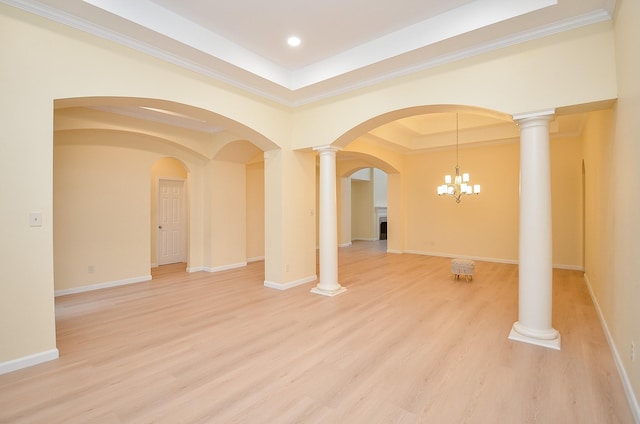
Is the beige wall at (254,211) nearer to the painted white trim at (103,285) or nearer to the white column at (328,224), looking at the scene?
the painted white trim at (103,285)

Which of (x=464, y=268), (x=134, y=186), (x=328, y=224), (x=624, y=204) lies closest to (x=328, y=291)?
(x=328, y=224)

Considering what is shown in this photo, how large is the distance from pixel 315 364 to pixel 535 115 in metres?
3.47

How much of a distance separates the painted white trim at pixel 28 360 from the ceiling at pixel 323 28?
3271 millimetres

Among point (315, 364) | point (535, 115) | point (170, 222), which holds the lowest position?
point (315, 364)

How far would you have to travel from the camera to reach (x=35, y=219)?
110 inches

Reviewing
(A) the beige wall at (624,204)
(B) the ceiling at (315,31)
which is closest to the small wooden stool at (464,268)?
(A) the beige wall at (624,204)

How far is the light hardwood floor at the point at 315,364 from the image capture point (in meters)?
2.16

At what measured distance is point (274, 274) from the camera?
5.55m

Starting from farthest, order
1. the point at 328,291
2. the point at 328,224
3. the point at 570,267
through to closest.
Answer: the point at 570,267, the point at 328,224, the point at 328,291

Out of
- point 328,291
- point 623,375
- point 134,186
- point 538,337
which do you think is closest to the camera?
point 623,375

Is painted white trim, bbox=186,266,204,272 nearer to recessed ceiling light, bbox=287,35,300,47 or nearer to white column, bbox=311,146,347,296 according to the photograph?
white column, bbox=311,146,347,296

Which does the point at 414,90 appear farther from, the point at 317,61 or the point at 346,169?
the point at 346,169

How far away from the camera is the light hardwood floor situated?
84.9 inches

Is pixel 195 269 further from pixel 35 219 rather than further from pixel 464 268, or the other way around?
pixel 464 268
